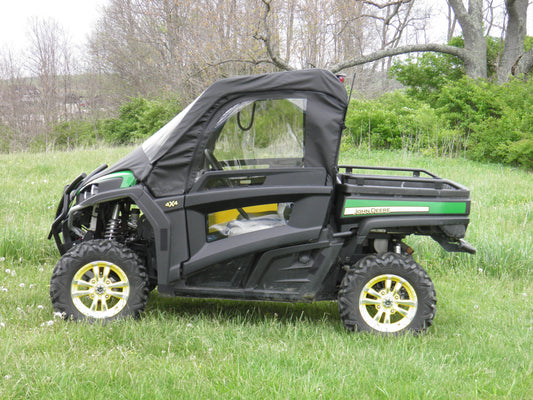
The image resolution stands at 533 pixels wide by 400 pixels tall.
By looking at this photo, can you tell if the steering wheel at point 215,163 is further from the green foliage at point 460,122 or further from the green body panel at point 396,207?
the green foliage at point 460,122

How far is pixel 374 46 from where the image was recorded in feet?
88.5

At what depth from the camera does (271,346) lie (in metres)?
3.44

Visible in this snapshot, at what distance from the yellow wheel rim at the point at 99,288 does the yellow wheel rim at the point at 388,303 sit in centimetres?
171

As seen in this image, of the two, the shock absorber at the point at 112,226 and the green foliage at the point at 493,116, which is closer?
the shock absorber at the point at 112,226

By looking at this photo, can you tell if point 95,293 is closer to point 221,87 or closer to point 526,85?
point 221,87

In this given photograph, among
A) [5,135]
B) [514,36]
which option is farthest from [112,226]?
[5,135]

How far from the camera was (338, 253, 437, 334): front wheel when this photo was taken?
3.81 meters

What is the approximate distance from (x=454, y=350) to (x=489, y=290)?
61.6 inches

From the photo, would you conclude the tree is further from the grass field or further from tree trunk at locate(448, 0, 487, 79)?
the grass field

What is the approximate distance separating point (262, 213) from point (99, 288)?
1289 millimetres

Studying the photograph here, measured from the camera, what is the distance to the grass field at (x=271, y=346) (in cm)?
293

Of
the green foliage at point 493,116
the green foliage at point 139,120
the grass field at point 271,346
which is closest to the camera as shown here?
the grass field at point 271,346

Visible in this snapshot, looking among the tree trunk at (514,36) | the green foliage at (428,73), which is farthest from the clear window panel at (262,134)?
the tree trunk at (514,36)

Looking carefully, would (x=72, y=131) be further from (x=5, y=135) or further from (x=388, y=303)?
(x=388, y=303)
